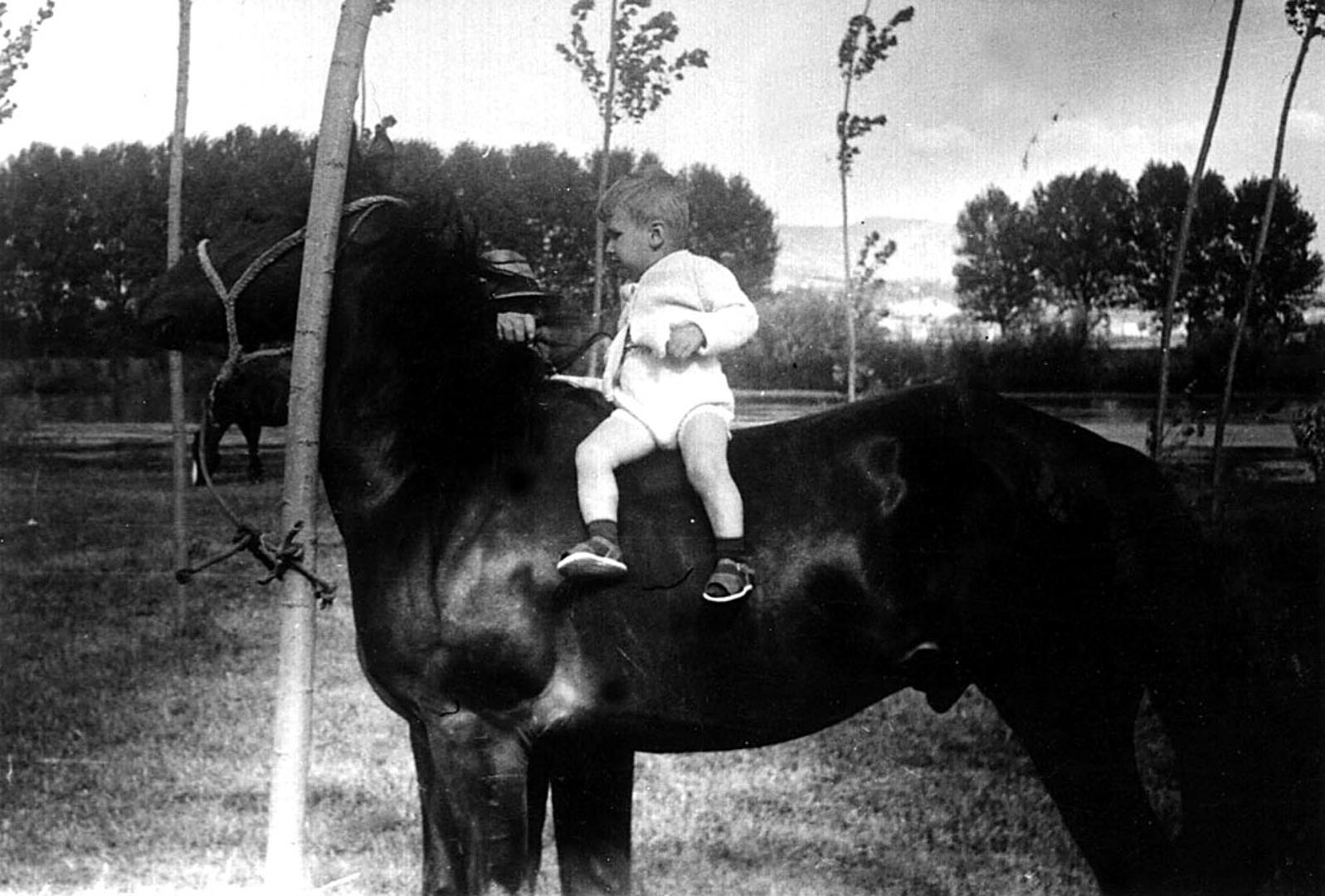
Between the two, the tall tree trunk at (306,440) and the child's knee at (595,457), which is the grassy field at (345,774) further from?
the child's knee at (595,457)

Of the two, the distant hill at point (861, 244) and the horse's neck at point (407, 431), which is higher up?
the distant hill at point (861, 244)

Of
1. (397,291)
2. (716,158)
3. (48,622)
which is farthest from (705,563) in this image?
(48,622)

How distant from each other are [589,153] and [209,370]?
8.34 feet

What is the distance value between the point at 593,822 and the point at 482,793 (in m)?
0.51

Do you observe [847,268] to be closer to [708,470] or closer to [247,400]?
→ [708,470]

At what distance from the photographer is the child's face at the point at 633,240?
258 cm

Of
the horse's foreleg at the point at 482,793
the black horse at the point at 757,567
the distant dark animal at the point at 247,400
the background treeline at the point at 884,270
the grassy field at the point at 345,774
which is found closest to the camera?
the horse's foreleg at the point at 482,793

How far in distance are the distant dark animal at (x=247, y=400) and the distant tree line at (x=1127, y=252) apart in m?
2.62

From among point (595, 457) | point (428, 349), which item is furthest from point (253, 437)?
point (595, 457)

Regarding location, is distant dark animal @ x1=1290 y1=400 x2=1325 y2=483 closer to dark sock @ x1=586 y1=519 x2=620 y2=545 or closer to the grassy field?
the grassy field

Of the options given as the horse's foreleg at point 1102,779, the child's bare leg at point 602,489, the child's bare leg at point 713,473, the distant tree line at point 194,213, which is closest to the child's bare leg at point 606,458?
the child's bare leg at point 602,489

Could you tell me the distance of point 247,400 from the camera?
2656mm

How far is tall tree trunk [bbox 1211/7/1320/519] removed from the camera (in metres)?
3.52

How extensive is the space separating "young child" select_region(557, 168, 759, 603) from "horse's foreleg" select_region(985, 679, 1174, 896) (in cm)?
83
